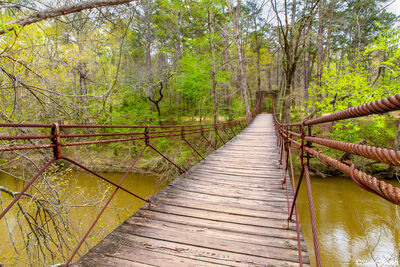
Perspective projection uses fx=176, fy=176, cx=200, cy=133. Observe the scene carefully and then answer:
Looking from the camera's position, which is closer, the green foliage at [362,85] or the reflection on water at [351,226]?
the reflection on water at [351,226]

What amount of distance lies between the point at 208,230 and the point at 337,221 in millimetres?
7773

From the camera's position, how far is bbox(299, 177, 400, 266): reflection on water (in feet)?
18.1

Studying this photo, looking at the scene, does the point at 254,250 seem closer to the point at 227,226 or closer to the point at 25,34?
the point at 227,226

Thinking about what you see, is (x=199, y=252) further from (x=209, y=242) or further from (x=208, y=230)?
(x=208, y=230)

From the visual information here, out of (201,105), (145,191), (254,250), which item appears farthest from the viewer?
(201,105)

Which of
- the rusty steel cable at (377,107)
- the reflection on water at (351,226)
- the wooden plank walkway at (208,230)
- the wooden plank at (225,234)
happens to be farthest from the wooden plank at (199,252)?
the reflection on water at (351,226)

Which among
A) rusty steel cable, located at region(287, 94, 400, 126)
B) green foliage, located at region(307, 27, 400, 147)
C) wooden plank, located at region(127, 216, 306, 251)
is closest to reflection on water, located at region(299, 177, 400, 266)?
green foliage, located at region(307, 27, 400, 147)

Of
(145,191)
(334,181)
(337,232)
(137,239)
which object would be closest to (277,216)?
(137,239)

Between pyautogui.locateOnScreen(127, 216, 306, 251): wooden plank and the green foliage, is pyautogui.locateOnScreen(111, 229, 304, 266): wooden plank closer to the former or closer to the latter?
pyautogui.locateOnScreen(127, 216, 306, 251): wooden plank

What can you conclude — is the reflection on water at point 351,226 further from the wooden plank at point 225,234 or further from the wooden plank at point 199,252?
the wooden plank at point 199,252

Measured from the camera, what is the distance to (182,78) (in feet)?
38.0

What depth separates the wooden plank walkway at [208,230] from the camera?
1705 mm

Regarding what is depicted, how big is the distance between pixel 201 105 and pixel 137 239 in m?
11.5

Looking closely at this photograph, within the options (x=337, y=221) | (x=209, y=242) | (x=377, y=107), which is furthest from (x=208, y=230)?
(x=337, y=221)
